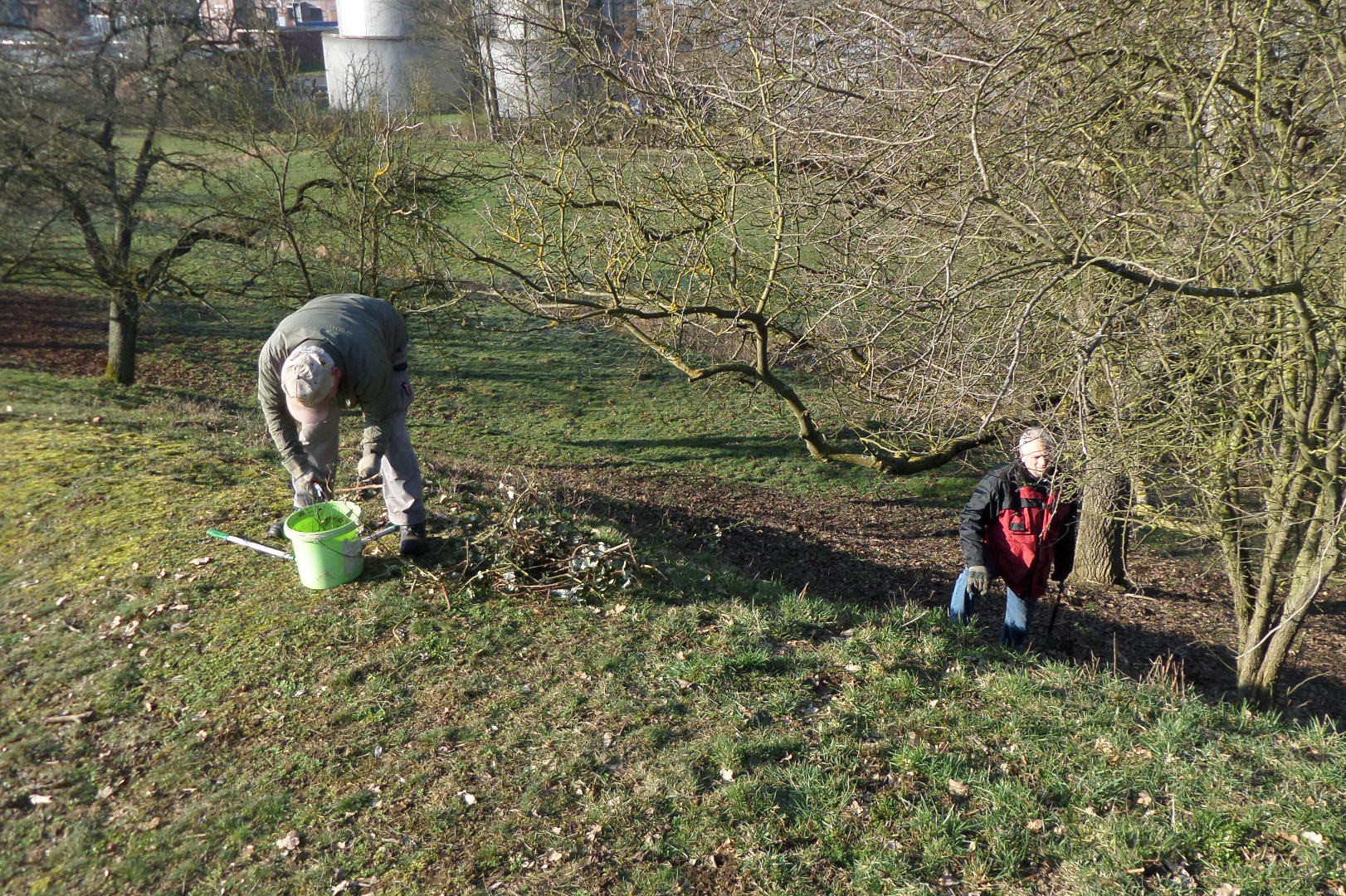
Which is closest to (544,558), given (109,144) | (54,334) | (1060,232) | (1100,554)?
(1060,232)

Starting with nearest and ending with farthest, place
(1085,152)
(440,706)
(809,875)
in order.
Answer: (809,875), (440,706), (1085,152)

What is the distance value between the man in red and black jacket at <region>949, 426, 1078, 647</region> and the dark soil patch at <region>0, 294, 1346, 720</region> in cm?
70

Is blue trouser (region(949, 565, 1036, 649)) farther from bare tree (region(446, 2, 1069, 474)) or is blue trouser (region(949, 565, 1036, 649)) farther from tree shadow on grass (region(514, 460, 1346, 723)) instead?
bare tree (region(446, 2, 1069, 474))

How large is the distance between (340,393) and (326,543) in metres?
0.84

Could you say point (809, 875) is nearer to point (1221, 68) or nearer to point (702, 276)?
point (1221, 68)

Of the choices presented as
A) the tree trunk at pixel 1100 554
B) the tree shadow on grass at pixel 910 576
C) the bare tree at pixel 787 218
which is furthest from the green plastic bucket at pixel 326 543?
the tree trunk at pixel 1100 554

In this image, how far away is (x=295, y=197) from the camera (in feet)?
35.0

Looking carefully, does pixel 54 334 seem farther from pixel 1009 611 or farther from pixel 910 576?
pixel 1009 611

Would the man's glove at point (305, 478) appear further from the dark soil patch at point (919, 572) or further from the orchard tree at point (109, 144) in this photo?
the orchard tree at point (109, 144)

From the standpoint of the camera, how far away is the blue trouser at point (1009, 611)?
5410 millimetres

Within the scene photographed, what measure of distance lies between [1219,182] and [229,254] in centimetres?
1132

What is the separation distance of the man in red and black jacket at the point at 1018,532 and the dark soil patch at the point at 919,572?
70cm

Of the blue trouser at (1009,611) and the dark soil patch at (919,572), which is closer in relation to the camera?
the blue trouser at (1009,611)

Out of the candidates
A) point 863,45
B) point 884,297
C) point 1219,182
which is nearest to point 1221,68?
point 1219,182
